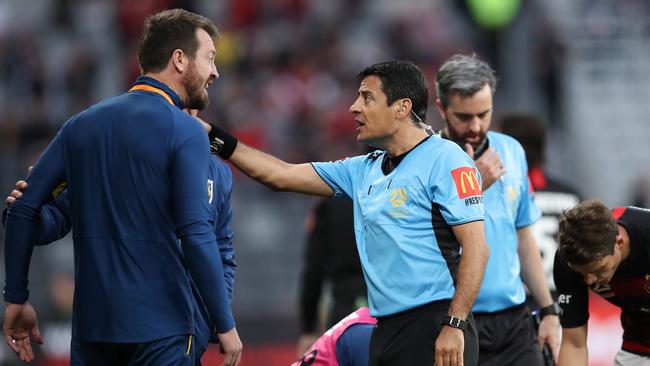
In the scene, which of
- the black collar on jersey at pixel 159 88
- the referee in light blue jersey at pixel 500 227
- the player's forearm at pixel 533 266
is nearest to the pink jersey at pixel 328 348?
the referee in light blue jersey at pixel 500 227

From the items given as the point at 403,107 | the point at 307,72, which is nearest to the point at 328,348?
the point at 403,107

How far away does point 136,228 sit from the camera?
4535 mm

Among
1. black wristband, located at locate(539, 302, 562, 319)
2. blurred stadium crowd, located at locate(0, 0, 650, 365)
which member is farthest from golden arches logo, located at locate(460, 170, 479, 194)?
blurred stadium crowd, located at locate(0, 0, 650, 365)

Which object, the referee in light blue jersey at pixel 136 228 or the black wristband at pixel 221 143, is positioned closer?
the referee in light blue jersey at pixel 136 228

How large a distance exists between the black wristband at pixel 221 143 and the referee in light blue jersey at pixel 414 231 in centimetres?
2

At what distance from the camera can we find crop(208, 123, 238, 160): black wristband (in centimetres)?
514

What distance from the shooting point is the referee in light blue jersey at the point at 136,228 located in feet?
14.8

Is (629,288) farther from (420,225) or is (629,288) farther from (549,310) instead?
(420,225)

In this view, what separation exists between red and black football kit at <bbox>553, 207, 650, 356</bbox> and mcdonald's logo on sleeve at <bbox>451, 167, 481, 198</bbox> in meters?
0.78

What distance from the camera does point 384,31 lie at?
17.0 m

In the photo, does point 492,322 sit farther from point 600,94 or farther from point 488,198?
point 600,94

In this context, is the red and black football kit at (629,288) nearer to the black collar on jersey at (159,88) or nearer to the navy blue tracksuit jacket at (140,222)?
the navy blue tracksuit jacket at (140,222)

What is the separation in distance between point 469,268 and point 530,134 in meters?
2.91

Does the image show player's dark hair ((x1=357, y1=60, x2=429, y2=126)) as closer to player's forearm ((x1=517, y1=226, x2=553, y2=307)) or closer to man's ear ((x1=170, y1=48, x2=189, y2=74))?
man's ear ((x1=170, y1=48, x2=189, y2=74))
